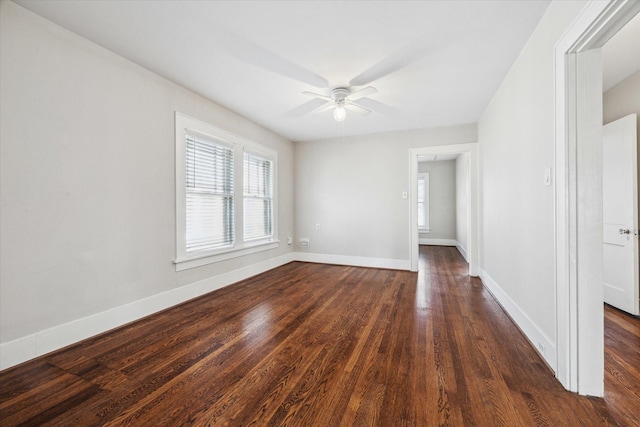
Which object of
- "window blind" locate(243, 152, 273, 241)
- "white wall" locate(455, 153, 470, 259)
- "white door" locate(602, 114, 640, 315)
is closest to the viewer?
"white door" locate(602, 114, 640, 315)

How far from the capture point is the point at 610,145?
2795 millimetres

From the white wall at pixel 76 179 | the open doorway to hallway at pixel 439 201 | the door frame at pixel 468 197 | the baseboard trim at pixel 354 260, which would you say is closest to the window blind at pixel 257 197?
the baseboard trim at pixel 354 260

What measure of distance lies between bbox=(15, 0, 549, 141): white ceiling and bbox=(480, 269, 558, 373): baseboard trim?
7.97ft

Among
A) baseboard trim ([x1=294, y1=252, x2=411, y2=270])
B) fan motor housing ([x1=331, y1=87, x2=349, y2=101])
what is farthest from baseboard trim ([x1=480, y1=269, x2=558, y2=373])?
fan motor housing ([x1=331, y1=87, x2=349, y2=101])

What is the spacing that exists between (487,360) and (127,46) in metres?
4.01

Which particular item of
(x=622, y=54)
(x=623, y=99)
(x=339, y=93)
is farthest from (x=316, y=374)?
(x=623, y=99)

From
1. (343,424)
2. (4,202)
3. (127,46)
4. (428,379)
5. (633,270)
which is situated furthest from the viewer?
→ (633,270)

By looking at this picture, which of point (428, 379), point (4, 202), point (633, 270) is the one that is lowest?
point (428, 379)

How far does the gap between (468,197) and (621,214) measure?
1829 mm

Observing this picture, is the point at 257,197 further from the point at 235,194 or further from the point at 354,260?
the point at 354,260

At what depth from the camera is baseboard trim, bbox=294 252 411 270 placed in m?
4.79

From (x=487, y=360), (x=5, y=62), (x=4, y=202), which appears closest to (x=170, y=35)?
(x=5, y=62)

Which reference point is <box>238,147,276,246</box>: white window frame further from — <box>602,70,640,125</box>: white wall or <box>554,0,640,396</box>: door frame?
<box>602,70,640,125</box>: white wall

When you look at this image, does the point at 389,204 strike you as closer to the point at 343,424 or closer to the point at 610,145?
the point at 610,145
